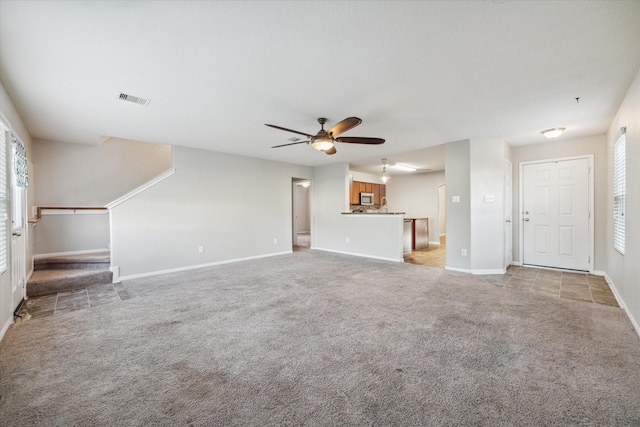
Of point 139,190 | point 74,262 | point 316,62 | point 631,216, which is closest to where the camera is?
point 316,62

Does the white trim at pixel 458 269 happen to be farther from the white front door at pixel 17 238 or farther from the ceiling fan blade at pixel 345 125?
the white front door at pixel 17 238

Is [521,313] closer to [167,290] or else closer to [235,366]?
[235,366]

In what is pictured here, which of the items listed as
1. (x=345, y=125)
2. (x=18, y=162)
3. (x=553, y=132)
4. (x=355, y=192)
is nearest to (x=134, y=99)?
(x=18, y=162)

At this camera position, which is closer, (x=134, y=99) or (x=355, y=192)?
(x=134, y=99)

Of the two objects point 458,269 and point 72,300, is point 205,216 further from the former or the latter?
point 458,269

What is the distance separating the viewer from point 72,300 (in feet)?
11.3

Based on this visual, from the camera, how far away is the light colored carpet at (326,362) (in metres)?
1.52

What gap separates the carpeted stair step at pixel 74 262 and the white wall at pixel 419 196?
8.13m

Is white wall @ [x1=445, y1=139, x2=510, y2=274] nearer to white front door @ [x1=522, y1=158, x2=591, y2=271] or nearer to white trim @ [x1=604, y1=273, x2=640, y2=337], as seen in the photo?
white front door @ [x1=522, y1=158, x2=591, y2=271]

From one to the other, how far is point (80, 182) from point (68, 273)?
5.88 feet

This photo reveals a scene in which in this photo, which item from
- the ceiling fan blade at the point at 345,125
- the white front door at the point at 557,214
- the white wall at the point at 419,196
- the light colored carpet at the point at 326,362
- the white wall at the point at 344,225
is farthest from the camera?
the white wall at the point at 419,196

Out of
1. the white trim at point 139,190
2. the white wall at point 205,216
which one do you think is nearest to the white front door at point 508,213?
the white wall at point 205,216

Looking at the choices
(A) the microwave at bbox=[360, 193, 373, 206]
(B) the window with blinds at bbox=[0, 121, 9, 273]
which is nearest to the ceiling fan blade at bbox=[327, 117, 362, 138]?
(B) the window with blinds at bbox=[0, 121, 9, 273]

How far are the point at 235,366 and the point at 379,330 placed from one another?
4.31 feet
